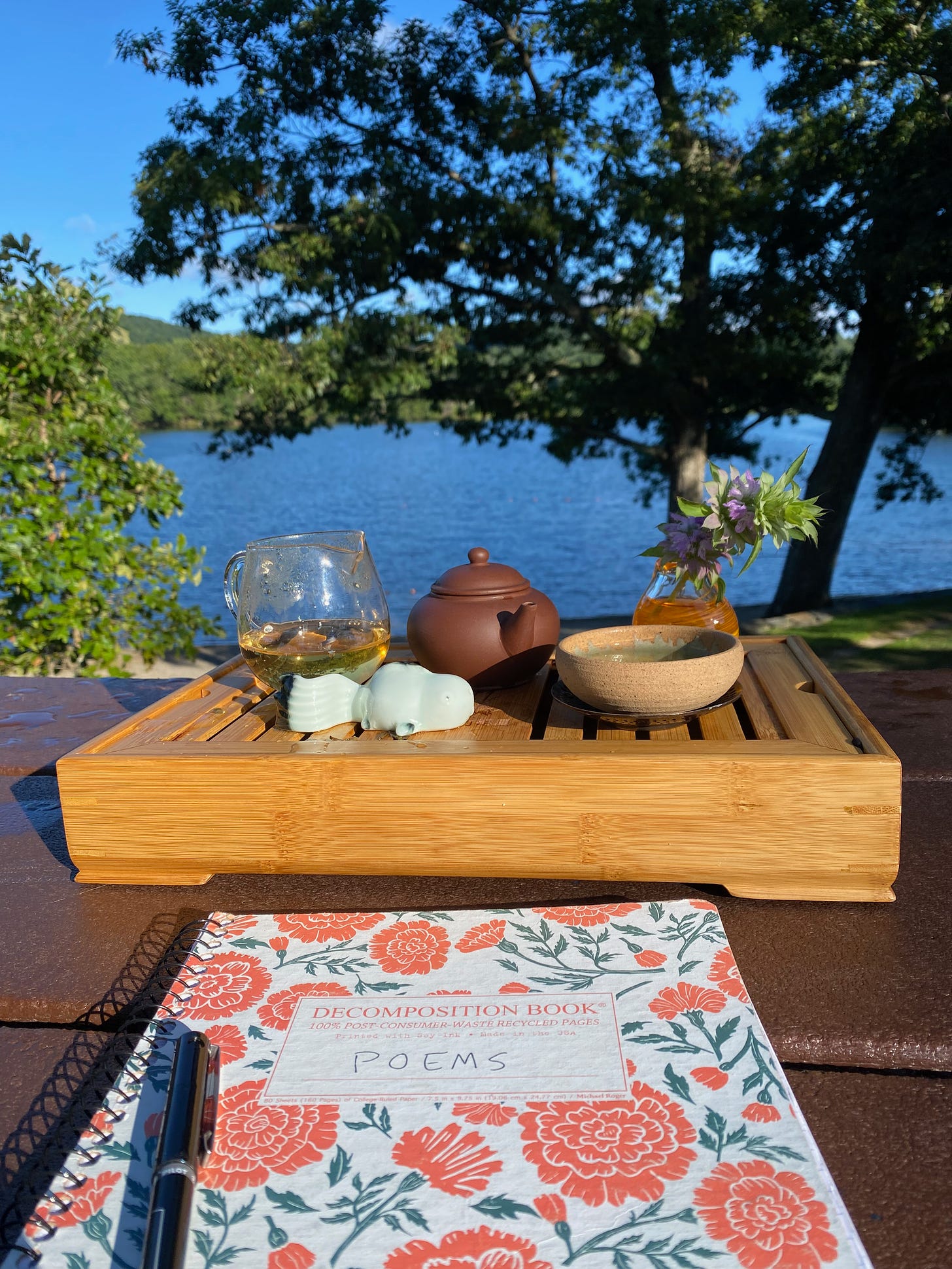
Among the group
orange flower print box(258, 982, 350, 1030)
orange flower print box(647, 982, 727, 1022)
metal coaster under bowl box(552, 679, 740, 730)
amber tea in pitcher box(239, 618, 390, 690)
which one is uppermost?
amber tea in pitcher box(239, 618, 390, 690)

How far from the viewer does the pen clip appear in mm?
618

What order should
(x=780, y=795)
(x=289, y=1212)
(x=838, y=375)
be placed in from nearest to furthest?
(x=289, y=1212)
(x=780, y=795)
(x=838, y=375)

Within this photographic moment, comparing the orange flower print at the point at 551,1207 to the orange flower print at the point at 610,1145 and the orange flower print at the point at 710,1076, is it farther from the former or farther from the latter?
the orange flower print at the point at 710,1076

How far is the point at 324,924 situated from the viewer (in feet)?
2.94

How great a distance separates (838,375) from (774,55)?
110 inches

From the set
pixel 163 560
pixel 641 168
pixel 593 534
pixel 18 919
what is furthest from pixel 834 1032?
pixel 593 534

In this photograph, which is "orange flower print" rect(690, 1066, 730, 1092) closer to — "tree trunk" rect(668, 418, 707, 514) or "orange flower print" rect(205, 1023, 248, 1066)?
"orange flower print" rect(205, 1023, 248, 1066)

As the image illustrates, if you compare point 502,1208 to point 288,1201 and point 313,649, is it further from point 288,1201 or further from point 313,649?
point 313,649

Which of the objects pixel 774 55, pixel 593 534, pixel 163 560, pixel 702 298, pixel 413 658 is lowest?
pixel 593 534

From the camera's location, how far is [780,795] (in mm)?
926

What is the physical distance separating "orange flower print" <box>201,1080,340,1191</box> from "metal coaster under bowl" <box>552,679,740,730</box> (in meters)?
0.55

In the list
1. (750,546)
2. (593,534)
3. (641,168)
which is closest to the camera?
(750,546)

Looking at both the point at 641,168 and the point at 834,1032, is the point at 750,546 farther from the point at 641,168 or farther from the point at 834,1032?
the point at 641,168

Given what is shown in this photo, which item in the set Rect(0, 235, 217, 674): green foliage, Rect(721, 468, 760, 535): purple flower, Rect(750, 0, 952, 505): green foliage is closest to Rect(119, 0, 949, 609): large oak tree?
Rect(750, 0, 952, 505): green foliage
